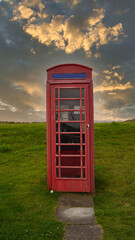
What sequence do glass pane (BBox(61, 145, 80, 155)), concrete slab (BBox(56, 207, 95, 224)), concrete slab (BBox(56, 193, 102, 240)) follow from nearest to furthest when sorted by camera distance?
concrete slab (BBox(56, 193, 102, 240)) < concrete slab (BBox(56, 207, 95, 224)) < glass pane (BBox(61, 145, 80, 155))

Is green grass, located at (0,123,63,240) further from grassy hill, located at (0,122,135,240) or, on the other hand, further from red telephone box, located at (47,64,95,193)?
red telephone box, located at (47,64,95,193)

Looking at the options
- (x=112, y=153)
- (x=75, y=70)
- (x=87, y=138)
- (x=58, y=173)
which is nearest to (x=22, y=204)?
(x=58, y=173)

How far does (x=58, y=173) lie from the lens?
609cm

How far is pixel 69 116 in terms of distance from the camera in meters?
6.04

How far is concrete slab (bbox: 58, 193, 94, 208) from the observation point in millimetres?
5199

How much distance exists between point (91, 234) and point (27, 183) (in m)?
3.81

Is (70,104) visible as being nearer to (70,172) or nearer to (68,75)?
(68,75)

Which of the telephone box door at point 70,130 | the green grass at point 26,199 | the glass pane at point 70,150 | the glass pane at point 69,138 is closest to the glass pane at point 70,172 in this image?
the telephone box door at point 70,130

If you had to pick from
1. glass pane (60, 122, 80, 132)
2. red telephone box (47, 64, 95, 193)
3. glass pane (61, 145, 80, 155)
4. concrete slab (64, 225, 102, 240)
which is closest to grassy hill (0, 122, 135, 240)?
concrete slab (64, 225, 102, 240)

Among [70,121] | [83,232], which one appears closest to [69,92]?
[70,121]

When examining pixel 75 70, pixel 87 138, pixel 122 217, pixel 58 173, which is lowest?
pixel 122 217

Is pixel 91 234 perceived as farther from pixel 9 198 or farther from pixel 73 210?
pixel 9 198

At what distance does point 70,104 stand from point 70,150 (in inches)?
55.3

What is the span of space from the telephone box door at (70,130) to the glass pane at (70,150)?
3cm
